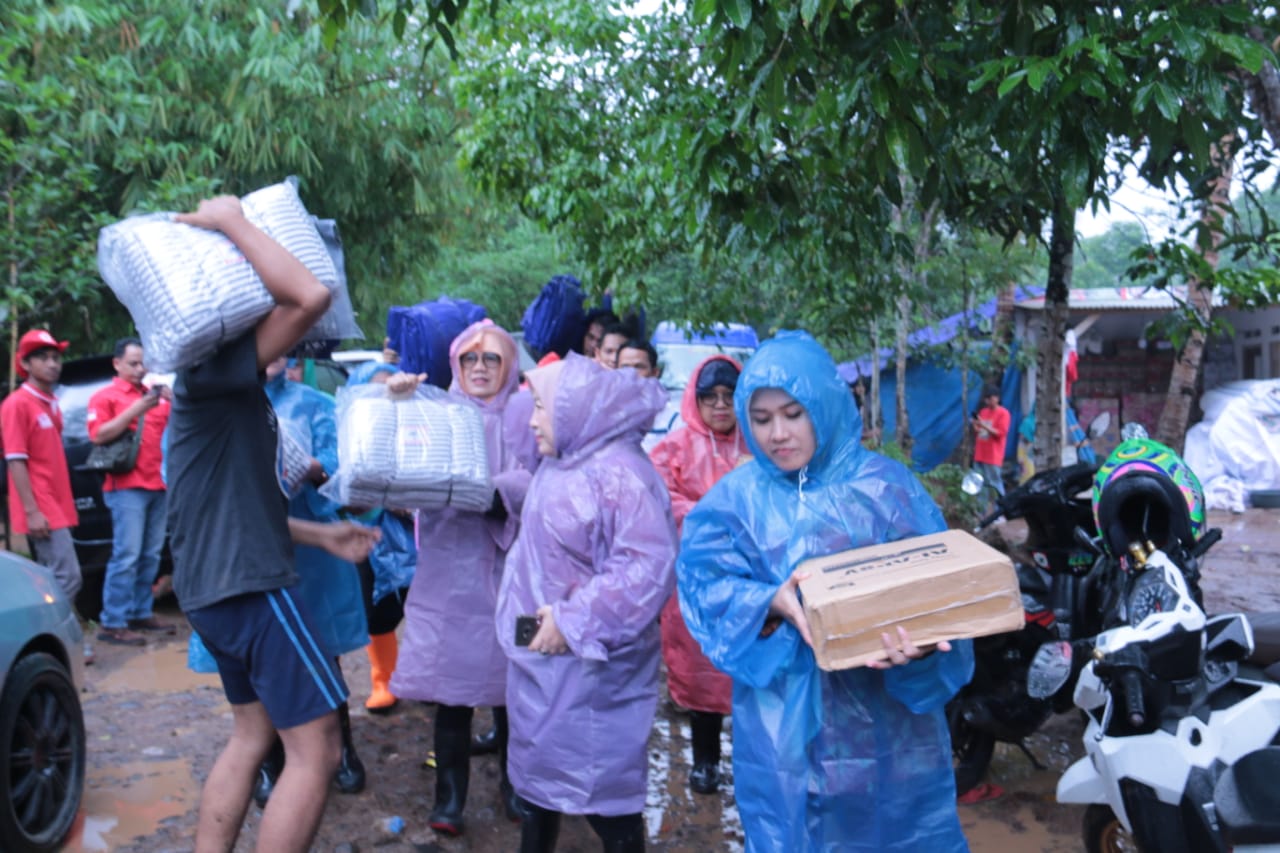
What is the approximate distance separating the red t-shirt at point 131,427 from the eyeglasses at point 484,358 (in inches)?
135

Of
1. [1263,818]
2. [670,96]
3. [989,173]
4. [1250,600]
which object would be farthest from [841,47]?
[1250,600]

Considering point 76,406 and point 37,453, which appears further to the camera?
point 76,406

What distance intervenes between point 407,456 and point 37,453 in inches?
148

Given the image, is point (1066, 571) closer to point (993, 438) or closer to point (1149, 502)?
point (1149, 502)

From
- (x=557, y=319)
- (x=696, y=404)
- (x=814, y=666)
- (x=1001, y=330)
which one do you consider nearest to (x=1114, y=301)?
(x=1001, y=330)

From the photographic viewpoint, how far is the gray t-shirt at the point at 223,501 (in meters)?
2.79

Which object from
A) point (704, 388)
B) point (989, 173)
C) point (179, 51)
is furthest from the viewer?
point (179, 51)

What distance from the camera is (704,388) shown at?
4.73 m

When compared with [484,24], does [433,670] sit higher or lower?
lower

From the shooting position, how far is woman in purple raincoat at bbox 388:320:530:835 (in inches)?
151

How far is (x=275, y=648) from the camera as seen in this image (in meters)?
2.82

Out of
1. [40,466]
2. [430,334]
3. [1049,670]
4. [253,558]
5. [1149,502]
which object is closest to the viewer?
[253,558]

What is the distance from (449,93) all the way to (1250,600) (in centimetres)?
956

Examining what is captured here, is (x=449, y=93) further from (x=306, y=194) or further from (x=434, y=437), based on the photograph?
(x=434, y=437)
